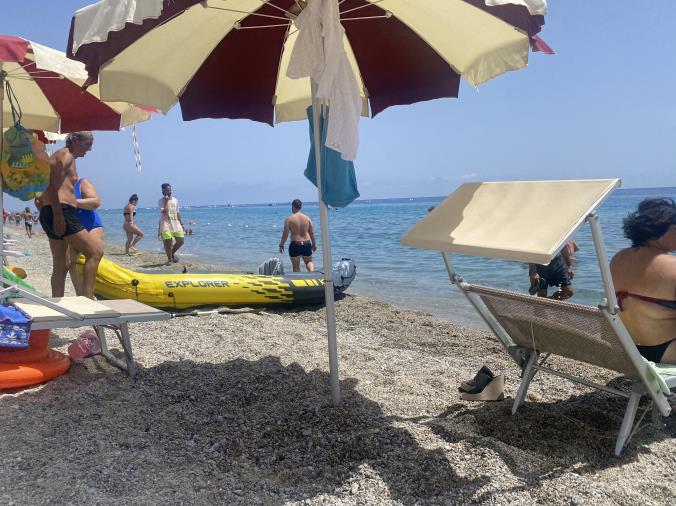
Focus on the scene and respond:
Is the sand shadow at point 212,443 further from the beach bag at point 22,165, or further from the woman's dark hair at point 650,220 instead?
the woman's dark hair at point 650,220

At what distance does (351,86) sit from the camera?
2740mm

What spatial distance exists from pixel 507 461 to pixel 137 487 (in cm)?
163

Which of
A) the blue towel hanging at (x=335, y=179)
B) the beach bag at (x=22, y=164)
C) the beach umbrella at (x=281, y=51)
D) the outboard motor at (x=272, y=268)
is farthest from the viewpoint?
the outboard motor at (x=272, y=268)

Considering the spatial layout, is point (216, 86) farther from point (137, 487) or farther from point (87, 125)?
point (137, 487)

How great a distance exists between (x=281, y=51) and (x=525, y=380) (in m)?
2.76

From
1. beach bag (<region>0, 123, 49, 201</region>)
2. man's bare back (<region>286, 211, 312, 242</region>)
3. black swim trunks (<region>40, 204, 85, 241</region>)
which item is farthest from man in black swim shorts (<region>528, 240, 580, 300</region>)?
beach bag (<region>0, 123, 49, 201</region>)

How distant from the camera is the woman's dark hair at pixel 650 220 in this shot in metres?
2.87

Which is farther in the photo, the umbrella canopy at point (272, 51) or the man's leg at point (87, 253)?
the man's leg at point (87, 253)

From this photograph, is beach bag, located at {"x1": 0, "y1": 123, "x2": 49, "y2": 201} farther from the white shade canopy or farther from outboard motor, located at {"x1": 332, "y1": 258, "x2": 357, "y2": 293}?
outboard motor, located at {"x1": 332, "y1": 258, "x2": 357, "y2": 293}

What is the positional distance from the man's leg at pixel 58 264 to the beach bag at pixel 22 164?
2.39 feet

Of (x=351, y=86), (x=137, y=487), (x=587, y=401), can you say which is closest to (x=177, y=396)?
(x=137, y=487)

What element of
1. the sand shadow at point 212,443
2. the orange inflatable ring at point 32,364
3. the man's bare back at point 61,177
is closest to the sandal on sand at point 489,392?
the sand shadow at point 212,443

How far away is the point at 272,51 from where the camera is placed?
12.9 feet

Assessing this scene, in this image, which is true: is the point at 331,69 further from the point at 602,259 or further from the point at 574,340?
the point at 574,340
